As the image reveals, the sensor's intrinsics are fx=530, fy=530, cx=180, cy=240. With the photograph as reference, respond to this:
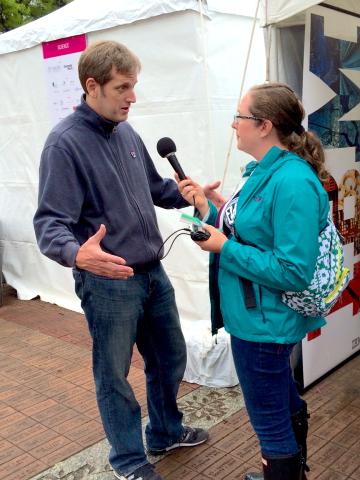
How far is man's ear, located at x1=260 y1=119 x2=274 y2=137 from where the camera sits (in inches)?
77.5

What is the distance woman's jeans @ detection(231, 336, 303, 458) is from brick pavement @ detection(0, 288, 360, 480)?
2.49 ft

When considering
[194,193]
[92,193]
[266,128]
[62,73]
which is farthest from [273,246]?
[62,73]

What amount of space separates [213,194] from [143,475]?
1404 millimetres

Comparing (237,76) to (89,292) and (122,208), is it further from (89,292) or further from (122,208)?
(89,292)

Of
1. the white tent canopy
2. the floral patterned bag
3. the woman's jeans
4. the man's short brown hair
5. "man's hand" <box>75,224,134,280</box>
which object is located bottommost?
the woman's jeans

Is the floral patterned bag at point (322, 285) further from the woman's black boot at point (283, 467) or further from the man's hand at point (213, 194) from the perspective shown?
the man's hand at point (213, 194)

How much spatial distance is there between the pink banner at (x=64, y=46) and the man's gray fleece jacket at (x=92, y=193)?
2.14 m

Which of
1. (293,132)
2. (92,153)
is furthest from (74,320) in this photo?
(293,132)

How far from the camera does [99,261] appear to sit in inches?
77.4

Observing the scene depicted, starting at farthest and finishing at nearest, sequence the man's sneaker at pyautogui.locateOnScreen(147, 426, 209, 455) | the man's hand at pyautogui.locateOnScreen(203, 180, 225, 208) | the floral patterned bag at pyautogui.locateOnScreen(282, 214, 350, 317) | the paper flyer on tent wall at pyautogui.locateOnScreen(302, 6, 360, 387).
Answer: the paper flyer on tent wall at pyautogui.locateOnScreen(302, 6, 360, 387), the man's sneaker at pyautogui.locateOnScreen(147, 426, 209, 455), the man's hand at pyautogui.locateOnScreen(203, 180, 225, 208), the floral patterned bag at pyautogui.locateOnScreen(282, 214, 350, 317)

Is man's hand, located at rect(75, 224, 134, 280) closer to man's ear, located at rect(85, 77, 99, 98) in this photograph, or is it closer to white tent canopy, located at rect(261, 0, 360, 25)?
man's ear, located at rect(85, 77, 99, 98)

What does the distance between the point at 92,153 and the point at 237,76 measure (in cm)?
192

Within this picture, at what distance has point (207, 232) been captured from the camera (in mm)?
2010

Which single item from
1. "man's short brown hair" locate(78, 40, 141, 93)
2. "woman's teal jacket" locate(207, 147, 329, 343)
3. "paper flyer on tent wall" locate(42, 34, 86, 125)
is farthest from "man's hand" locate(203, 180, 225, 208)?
"paper flyer on tent wall" locate(42, 34, 86, 125)
